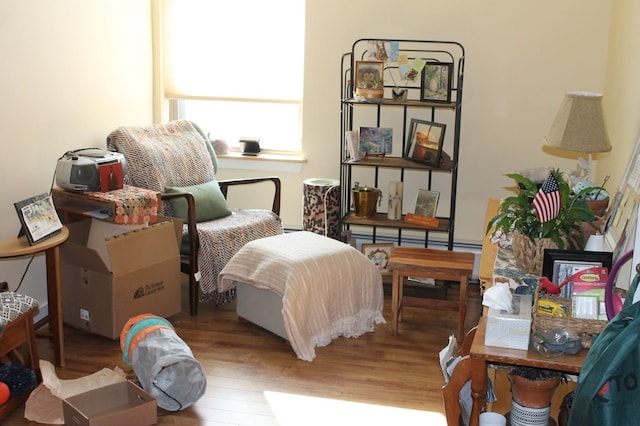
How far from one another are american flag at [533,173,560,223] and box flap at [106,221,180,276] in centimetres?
203

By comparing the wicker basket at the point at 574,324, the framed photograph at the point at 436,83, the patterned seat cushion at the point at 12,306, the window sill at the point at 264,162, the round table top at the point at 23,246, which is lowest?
the patterned seat cushion at the point at 12,306

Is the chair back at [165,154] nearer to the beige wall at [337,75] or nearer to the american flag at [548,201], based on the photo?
the beige wall at [337,75]

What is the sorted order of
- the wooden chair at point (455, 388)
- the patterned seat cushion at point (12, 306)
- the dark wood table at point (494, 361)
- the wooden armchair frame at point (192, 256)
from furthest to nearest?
the wooden armchair frame at point (192, 256)
the patterned seat cushion at point (12, 306)
the wooden chair at point (455, 388)
the dark wood table at point (494, 361)

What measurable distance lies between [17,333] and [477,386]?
1982 mm

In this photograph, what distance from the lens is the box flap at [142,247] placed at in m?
3.87

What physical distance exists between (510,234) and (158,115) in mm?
2961

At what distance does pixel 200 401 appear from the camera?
348 centimetres

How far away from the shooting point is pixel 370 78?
4.68 m

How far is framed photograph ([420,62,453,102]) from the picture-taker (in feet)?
15.2

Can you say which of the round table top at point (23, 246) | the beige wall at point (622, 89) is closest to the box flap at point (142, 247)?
the round table top at point (23, 246)

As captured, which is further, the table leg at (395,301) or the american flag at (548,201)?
the table leg at (395,301)

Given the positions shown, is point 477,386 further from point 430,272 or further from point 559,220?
point 430,272

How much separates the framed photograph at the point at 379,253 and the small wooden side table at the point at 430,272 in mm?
532

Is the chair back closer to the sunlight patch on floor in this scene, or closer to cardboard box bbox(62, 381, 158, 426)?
cardboard box bbox(62, 381, 158, 426)
